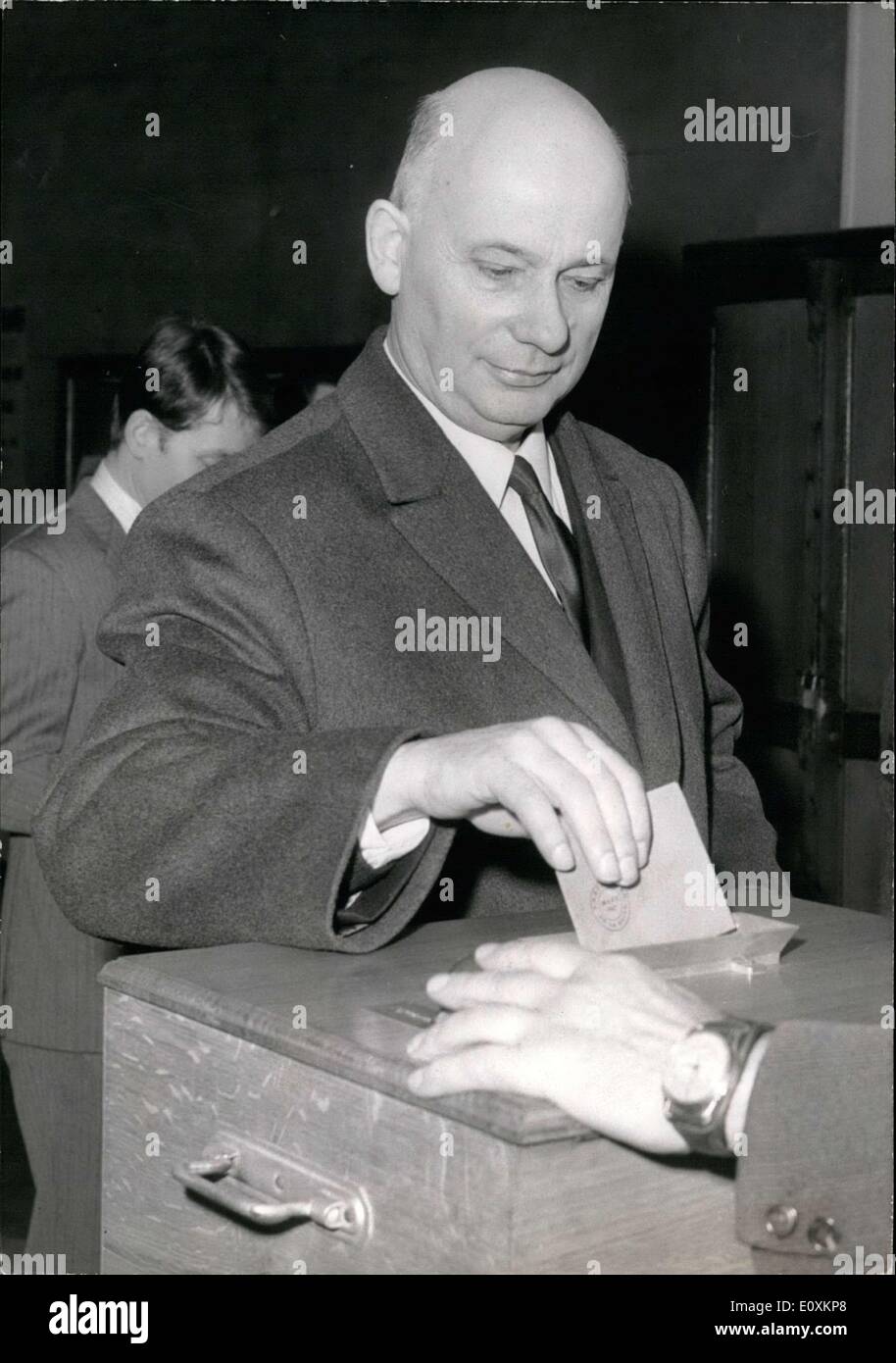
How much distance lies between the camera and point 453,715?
180 centimetres

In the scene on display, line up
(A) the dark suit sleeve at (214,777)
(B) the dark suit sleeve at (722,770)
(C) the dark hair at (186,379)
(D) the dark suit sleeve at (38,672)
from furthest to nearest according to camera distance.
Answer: (C) the dark hair at (186,379), (D) the dark suit sleeve at (38,672), (B) the dark suit sleeve at (722,770), (A) the dark suit sleeve at (214,777)

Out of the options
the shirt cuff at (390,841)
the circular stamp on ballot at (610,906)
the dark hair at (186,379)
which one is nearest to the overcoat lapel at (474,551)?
the shirt cuff at (390,841)

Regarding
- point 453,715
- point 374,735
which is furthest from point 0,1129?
point 374,735

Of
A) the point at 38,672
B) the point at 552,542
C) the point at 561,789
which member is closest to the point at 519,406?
the point at 552,542

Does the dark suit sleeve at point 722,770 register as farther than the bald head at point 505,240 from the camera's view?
Yes

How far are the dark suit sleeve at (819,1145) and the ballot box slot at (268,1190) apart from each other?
28 centimetres

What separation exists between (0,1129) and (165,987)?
225 cm

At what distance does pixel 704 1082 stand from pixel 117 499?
2.45 meters

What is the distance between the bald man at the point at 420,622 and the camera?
5.01ft

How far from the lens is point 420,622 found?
1.83 m

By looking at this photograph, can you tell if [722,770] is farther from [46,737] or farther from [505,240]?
[46,737]

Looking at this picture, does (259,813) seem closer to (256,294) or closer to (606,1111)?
(606,1111)

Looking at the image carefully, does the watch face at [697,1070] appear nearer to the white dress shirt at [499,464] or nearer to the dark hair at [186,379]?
the white dress shirt at [499,464]

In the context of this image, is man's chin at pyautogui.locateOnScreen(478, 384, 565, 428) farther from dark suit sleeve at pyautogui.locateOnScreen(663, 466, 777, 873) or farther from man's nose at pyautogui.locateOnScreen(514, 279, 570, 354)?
dark suit sleeve at pyautogui.locateOnScreen(663, 466, 777, 873)
